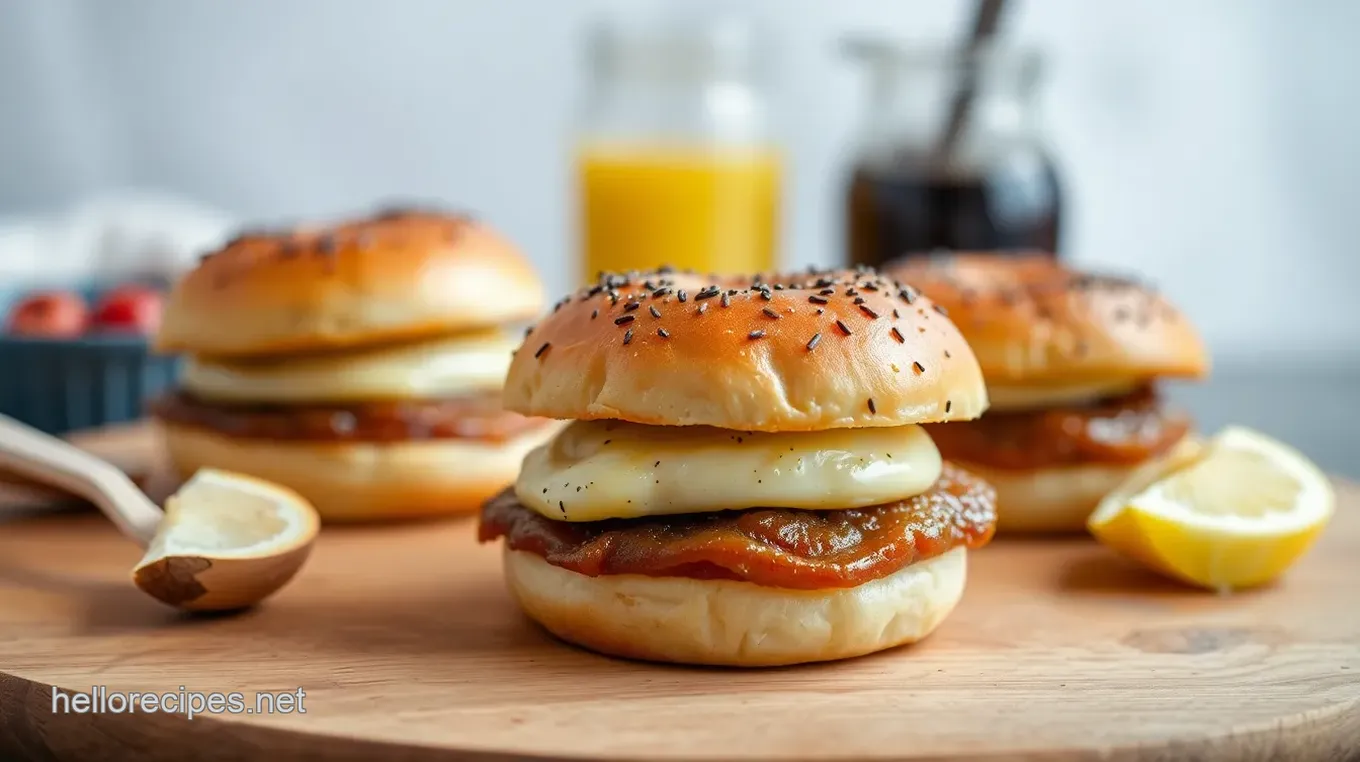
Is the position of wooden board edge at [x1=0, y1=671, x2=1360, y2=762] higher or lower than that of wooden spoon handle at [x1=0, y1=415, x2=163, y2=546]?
lower

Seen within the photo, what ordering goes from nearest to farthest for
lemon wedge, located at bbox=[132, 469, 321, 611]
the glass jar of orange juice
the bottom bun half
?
lemon wedge, located at bbox=[132, 469, 321, 611] < the bottom bun half < the glass jar of orange juice

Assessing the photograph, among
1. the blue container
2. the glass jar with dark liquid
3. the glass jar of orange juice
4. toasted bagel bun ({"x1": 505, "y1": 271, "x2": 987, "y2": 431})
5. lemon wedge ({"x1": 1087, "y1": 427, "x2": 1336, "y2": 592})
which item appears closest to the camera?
toasted bagel bun ({"x1": 505, "y1": 271, "x2": 987, "y2": 431})

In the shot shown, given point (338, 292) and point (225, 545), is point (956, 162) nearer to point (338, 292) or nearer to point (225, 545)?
point (338, 292)

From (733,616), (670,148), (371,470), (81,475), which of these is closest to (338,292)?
(371,470)

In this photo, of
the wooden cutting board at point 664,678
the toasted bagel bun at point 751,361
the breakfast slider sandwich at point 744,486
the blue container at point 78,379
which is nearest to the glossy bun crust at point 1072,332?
the wooden cutting board at point 664,678

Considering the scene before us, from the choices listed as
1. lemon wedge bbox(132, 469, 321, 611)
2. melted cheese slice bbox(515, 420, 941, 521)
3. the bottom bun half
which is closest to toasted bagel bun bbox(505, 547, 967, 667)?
melted cheese slice bbox(515, 420, 941, 521)

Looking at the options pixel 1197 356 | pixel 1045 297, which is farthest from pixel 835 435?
pixel 1197 356

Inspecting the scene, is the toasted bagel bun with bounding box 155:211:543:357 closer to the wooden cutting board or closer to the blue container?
the wooden cutting board

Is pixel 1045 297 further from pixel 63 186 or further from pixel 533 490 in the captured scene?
pixel 63 186
